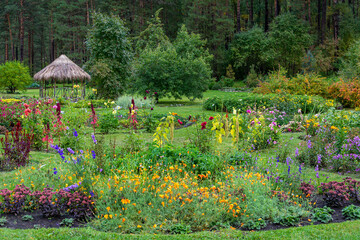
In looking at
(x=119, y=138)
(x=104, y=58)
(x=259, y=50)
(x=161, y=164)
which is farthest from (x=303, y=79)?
(x=259, y=50)

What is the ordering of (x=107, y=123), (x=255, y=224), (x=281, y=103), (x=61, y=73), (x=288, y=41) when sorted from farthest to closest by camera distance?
Answer: (x=288, y=41) → (x=61, y=73) → (x=281, y=103) → (x=107, y=123) → (x=255, y=224)

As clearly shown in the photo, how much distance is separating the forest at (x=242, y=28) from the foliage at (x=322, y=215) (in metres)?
18.3

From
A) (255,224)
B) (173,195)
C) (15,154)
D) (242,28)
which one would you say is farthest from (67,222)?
(242,28)

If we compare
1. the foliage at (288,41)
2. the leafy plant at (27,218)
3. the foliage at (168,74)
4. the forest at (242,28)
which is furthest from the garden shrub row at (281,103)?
the foliage at (288,41)

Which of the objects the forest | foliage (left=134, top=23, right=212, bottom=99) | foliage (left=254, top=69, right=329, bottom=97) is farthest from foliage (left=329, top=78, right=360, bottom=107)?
the forest

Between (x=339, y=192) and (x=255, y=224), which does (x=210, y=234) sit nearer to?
(x=255, y=224)

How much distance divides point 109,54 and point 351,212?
1816 cm

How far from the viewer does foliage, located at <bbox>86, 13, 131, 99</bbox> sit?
20.2m

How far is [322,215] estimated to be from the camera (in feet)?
13.6

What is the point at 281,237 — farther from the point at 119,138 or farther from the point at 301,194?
the point at 119,138

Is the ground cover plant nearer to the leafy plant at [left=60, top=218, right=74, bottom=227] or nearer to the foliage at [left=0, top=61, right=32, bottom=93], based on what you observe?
the leafy plant at [left=60, top=218, right=74, bottom=227]

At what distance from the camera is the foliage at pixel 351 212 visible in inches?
165

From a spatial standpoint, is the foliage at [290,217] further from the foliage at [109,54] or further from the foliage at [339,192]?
the foliage at [109,54]

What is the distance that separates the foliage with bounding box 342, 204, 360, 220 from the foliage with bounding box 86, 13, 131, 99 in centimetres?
1699
